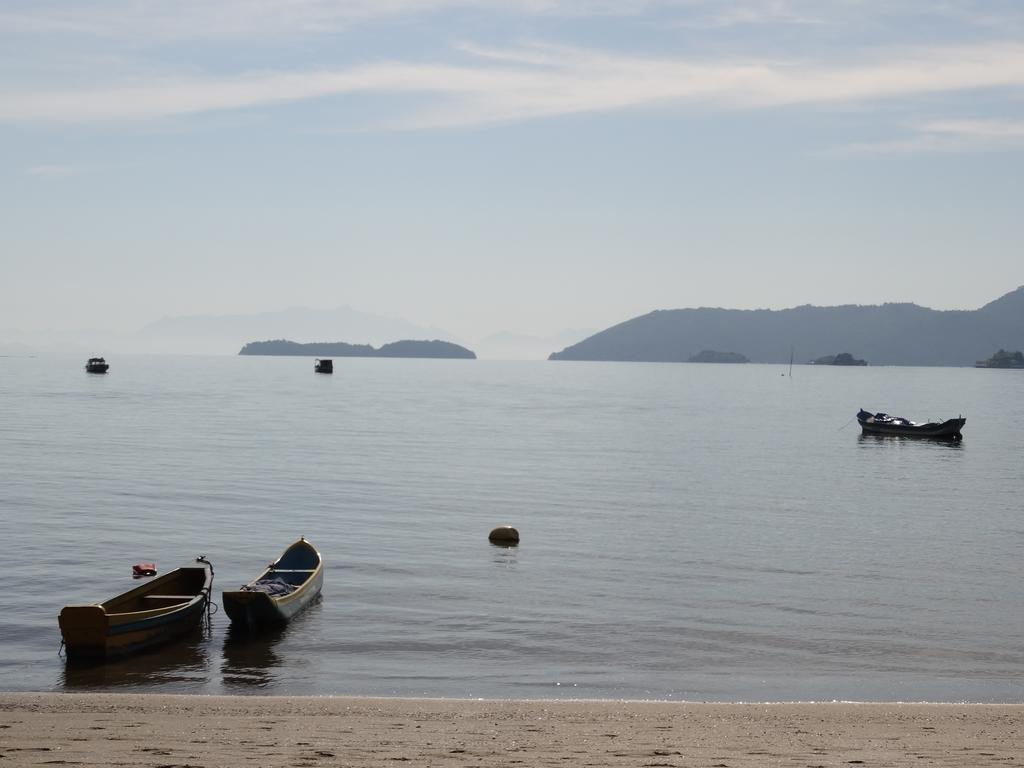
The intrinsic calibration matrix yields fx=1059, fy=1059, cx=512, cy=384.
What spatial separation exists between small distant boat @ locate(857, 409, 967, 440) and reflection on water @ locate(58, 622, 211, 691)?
9574 cm

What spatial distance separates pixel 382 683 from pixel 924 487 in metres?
52.9

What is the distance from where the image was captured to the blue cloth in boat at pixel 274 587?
28.8 meters

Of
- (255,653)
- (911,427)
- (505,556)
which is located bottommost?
(255,653)

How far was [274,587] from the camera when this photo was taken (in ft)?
96.2

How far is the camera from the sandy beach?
15703mm

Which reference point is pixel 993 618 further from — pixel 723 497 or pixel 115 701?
pixel 723 497

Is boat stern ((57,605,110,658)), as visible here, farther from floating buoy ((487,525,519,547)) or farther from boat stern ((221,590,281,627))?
floating buoy ((487,525,519,547))

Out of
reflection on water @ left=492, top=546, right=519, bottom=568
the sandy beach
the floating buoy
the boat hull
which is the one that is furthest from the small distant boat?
the sandy beach

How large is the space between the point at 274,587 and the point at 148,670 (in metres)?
5.81

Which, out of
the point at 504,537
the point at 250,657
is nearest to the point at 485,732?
the point at 250,657

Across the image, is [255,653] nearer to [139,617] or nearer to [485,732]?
[139,617]

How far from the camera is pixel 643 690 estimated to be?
75.2 feet

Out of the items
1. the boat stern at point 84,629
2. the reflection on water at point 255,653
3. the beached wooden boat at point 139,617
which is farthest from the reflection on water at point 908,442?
the boat stern at point 84,629

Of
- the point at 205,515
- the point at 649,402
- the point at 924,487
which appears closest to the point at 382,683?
the point at 205,515
